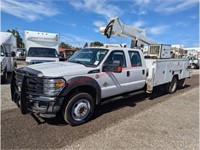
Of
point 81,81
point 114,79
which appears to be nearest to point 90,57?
point 114,79

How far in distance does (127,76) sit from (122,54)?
0.69 meters

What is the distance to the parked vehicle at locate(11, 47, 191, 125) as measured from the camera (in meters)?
3.73

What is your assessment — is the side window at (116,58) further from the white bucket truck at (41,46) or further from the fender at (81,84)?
the white bucket truck at (41,46)

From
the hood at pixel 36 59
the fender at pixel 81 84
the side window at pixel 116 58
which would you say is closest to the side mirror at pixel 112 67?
the side window at pixel 116 58

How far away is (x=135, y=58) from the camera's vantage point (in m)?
5.82

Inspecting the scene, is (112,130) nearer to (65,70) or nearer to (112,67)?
(112,67)

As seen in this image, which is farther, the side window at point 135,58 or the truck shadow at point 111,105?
the side window at point 135,58

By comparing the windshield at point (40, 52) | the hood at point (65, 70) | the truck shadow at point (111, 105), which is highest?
the windshield at point (40, 52)

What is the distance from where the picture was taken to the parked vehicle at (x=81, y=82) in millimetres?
3730

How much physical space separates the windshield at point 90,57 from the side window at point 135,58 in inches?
41.3

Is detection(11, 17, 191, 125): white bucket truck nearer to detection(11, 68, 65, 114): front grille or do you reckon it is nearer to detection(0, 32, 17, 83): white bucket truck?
detection(11, 68, 65, 114): front grille

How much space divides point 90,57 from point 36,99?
1.94 metres

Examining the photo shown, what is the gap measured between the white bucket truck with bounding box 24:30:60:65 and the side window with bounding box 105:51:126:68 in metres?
6.02

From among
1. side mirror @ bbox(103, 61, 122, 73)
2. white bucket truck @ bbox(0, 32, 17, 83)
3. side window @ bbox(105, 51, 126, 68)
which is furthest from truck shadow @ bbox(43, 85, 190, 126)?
white bucket truck @ bbox(0, 32, 17, 83)
